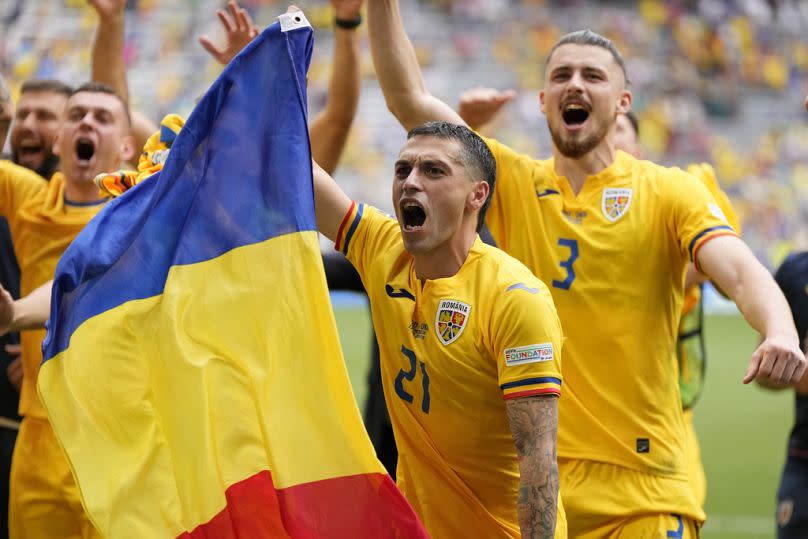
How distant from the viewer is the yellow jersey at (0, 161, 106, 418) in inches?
234

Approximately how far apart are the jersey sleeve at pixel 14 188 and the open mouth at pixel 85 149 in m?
0.29

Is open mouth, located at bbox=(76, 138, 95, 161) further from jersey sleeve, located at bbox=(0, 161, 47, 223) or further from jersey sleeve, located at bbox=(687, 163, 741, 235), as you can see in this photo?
jersey sleeve, located at bbox=(687, 163, 741, 235)

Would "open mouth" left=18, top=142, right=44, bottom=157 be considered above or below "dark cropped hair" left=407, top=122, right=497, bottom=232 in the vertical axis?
above

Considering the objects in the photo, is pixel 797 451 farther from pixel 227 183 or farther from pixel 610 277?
pixel 227 183

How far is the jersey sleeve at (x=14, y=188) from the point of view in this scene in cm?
609

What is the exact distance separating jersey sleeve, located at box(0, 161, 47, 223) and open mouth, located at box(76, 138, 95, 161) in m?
0.29

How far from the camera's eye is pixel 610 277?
16.5 ft

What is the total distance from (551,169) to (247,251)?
1710mm

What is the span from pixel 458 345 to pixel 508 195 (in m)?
1.23

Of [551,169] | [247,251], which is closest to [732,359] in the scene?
[551,169]

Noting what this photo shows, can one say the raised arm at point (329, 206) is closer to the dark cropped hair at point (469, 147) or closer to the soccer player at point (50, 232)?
the dark cropped hair at point (469, 147)

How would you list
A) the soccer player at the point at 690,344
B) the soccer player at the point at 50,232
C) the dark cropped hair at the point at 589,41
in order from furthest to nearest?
1. the soccer player at the point at 690,344
2. the soccer player at the point at 50,232
3. the dark cropped hair at the point at 589,41

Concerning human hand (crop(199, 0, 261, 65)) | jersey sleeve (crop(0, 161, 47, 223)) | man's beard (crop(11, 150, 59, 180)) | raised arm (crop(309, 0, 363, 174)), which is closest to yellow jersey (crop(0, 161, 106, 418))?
jersey sleeve (crop(0, 161, 47, 223))

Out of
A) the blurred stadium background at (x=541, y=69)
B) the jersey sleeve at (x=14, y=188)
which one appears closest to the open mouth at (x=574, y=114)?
the jersey sleeve at (x=14, y=188)
